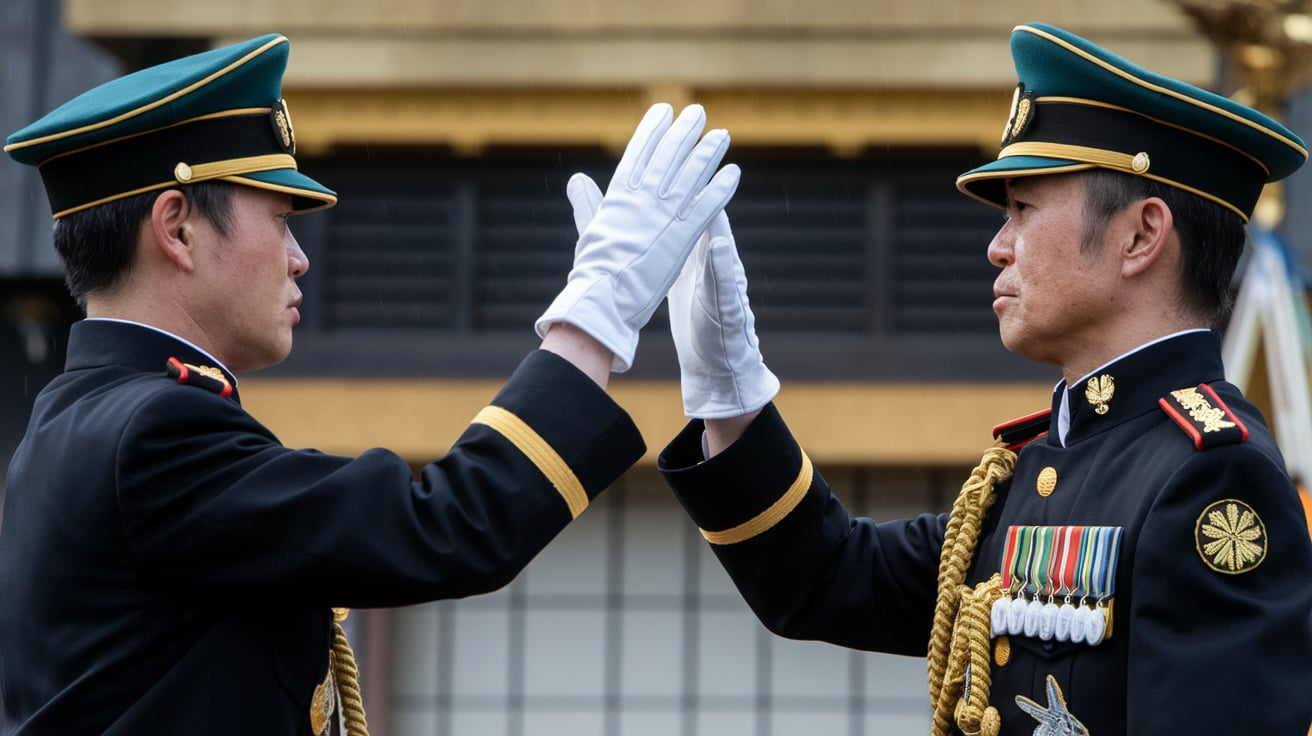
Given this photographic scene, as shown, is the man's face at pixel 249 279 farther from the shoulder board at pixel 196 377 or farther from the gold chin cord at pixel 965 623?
the gold chin cord at pixel 965 623

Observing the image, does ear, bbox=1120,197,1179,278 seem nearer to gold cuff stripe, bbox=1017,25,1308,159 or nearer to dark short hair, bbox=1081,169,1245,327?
dark short hair, bbox=1081,169,1245,327

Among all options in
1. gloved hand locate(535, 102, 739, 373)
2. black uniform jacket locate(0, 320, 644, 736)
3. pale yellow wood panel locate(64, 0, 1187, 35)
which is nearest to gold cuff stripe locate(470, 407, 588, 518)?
black uniform jacket locate(0, 320, 644, 736)

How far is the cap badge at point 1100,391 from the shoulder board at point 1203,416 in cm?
8

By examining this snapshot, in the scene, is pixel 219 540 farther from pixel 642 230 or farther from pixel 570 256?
pixel 570 256

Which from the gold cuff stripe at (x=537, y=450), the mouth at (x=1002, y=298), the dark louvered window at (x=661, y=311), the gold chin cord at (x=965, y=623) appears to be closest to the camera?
the gold cuff stripe at (x=537, y=450)

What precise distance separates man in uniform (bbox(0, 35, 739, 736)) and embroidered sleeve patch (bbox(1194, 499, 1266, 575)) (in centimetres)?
78

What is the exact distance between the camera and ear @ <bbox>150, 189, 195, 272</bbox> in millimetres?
2467

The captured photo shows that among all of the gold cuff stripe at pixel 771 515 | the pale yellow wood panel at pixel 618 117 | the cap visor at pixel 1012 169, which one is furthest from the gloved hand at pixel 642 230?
the pale yellow wood panel at pixel 618 117

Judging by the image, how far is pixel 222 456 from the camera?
2.31 meters

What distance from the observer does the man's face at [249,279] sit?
252 cm

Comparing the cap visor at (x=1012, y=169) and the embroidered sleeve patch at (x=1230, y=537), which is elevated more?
the cap visor at (x=1012, y=169)

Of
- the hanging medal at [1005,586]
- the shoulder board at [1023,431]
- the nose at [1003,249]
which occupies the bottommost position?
the hanging medal at [1005,586]

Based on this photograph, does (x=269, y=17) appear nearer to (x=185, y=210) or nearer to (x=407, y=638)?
(x=407, y=638)

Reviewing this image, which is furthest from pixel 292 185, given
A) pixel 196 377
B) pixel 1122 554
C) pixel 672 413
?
pixel 672 413
